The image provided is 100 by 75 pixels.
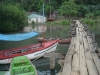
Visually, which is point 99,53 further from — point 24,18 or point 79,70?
point 24,18

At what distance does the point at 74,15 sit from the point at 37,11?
1436cm

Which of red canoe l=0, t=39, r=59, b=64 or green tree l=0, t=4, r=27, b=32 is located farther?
green tree l=0, t=4, r=27, b=32

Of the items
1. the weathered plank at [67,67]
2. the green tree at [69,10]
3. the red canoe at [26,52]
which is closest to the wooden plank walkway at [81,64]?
the weathered plank at [67,67]

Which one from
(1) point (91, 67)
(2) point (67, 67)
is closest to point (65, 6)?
(1) point (91, 67)

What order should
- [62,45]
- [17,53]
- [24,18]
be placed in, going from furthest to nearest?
[24,18], [62,45], [17,53]

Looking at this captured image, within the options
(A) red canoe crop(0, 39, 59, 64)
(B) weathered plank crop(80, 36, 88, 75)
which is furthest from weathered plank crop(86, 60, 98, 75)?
(A) red canoe crop(0, 39, 59, 64)

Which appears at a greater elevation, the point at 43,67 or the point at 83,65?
the point at 83,65

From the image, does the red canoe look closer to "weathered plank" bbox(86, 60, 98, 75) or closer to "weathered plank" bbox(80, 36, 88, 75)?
"weathered plank" bbox(80, 36, 88, 75)

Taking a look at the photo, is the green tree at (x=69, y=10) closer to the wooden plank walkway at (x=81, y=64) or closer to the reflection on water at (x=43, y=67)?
the reflection on water at (x=43, y=67)

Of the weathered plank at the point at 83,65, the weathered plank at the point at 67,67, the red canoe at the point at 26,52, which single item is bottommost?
the red canoe at the point at 26,52

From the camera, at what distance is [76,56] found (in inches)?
343

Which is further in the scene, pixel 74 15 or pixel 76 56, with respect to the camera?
pixel 74 15

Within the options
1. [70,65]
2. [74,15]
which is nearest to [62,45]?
[70,65]

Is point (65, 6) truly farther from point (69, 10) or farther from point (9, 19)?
point (9, 19)
